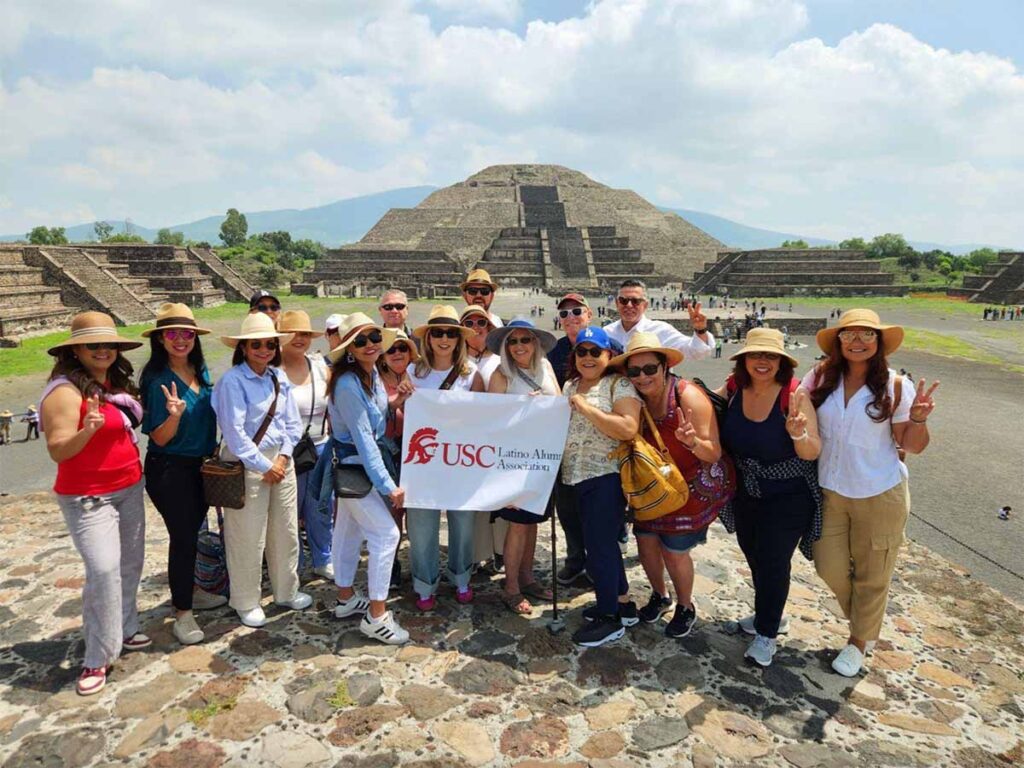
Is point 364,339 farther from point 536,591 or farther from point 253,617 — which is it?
point 536,591

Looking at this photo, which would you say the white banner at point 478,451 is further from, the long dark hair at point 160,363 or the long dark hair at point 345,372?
the long dark hair at point 160,363

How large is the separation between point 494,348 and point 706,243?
2414 inches

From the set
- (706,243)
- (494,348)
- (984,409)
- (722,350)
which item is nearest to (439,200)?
(706,243)

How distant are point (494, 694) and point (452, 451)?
145cm

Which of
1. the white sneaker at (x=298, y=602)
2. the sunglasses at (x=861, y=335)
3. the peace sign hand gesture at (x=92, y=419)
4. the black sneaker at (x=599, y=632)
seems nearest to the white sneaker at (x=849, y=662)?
the black sneaker at (x=599, y=632)

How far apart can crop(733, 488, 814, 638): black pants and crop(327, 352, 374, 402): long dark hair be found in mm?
2368

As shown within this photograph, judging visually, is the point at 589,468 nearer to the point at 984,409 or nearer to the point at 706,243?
the point at 984,409

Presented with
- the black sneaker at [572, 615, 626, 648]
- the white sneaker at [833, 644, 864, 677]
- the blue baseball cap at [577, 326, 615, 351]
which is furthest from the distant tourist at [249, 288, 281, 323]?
the white sneaker at [833, 644, 864, 677]

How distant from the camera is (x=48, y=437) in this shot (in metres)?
3.11

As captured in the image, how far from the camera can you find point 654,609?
4.16m

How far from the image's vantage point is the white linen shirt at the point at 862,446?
342 cm

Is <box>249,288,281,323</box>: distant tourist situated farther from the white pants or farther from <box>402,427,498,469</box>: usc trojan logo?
the white pants

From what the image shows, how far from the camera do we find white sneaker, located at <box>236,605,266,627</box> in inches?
156

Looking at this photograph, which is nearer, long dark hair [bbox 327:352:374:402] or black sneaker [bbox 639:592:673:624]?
long dark hair [bbox 327:352:374:402]
